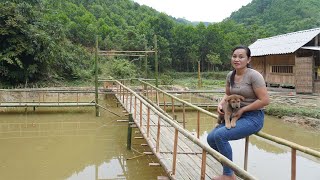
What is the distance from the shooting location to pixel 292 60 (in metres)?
19.1

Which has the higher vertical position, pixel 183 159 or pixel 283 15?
pixel 283 15

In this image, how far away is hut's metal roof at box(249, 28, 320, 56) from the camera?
18.3 metres

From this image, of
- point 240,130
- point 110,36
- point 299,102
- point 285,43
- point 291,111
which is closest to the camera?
point 240,130

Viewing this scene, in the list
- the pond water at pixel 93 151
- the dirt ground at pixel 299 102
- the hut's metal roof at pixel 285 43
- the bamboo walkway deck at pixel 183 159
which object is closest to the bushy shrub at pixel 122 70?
the hut's metal roof at pixel 285 43

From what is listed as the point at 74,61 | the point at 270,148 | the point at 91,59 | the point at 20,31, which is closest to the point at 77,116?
the point at 270,148

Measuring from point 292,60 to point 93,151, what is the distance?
Answer: 551 inches

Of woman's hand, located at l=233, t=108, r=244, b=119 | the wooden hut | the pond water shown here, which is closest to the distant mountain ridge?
the wooden hut

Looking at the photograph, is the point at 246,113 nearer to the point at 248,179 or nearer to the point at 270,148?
the point at 248,179

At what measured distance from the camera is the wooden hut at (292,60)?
1738 centimetres

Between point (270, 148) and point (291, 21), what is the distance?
130ft

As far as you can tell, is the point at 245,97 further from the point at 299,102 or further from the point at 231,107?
the point at 299,102

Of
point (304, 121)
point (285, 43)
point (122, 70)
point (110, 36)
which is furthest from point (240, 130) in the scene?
point (110, 36)

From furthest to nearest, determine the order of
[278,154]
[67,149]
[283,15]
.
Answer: [283,15]
[67,149]
[278,154]

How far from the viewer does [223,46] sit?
3912 centimetres
